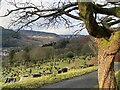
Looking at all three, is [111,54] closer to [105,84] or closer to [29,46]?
[105,84]

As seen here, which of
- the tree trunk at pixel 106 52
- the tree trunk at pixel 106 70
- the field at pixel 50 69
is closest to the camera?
the tree trunk at pixel 106 52

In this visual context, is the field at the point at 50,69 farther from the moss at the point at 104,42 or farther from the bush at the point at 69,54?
the moss at the point at 104,42

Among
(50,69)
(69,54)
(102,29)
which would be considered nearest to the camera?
(102,29)

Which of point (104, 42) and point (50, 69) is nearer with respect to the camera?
point (104, 42)

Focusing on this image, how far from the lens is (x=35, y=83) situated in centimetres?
1777

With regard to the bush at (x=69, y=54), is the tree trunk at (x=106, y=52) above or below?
above

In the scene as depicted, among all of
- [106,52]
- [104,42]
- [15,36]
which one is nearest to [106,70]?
[106,52]

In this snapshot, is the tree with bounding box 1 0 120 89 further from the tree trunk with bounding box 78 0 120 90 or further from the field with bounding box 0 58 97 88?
the field with bounding box 0 58 97 88

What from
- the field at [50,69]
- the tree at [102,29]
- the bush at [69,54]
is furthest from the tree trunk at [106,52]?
the bush at [69,54]

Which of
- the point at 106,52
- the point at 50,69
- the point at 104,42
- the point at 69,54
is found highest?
the point at 104,42

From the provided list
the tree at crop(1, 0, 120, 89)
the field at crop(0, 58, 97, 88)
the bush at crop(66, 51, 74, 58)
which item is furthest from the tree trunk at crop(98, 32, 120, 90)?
the bush at crop(66, 51, 74, 58)

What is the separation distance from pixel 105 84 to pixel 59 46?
17.9m

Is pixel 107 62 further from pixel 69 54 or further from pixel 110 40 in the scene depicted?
pixel 69 54

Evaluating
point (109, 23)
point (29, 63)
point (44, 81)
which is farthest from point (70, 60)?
point (109, 23)
